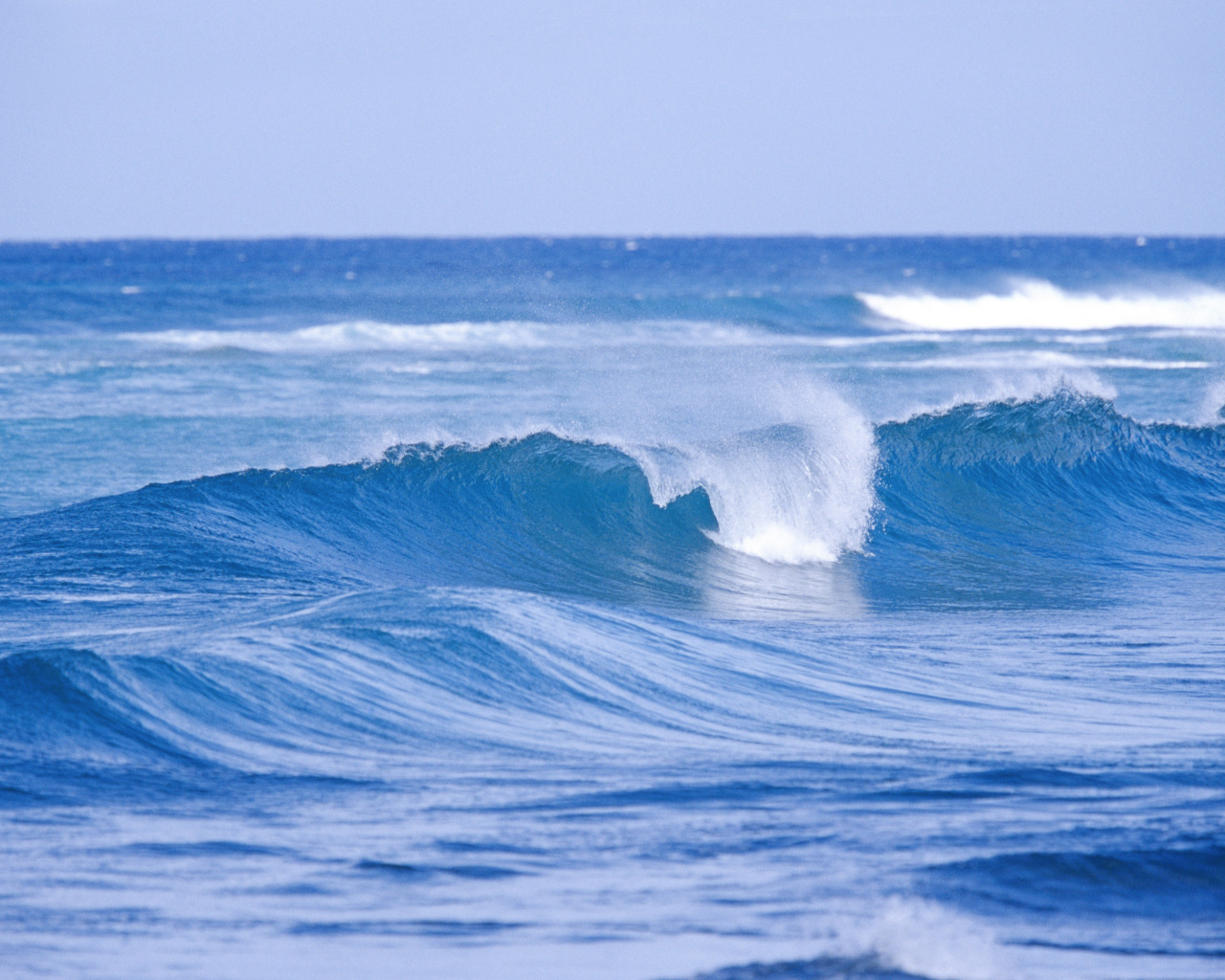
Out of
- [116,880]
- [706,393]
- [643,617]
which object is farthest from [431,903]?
[706,393]

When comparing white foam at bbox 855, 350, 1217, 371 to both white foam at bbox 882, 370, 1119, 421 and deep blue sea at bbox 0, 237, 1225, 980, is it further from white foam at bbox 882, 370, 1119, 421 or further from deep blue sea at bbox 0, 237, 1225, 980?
white foam at bbox 882, 370, 1119, 421

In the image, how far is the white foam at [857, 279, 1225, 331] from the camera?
133ft

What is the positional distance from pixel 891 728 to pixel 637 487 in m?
6.01

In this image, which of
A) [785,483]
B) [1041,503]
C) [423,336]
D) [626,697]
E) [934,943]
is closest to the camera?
[934,943]

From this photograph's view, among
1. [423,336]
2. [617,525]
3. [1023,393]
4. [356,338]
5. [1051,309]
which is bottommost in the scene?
[617,525]

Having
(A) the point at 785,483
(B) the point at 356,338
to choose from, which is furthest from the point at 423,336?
(A) the point at 785,483

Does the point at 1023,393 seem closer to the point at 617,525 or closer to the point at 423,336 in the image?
the point at 617,525

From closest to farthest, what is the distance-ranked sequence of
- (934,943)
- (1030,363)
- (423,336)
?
1. (934,943)
2. (1030,363)
3. (423,336)

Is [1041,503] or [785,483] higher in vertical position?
[1041,503]

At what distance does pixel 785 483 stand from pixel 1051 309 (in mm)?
36661

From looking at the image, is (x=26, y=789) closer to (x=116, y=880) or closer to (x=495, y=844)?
(x=116, y=880)

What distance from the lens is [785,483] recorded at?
36.1ft

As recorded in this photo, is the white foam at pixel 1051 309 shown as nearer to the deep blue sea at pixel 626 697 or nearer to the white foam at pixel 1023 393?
the white foam at pixel 1023 393

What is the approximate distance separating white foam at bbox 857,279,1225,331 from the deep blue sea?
2511cm
